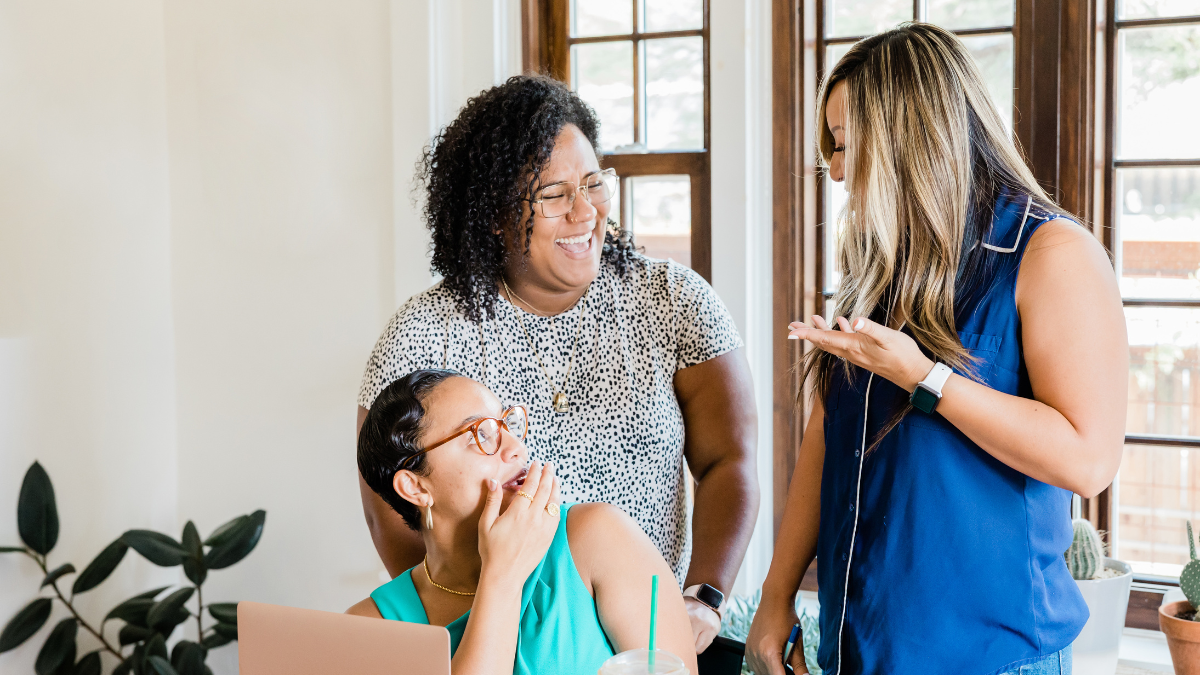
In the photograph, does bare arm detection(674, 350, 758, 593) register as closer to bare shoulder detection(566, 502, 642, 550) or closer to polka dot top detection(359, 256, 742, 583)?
polka dot top detection(359, 256, 742, 583)

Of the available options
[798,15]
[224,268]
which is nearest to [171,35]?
[224,268]

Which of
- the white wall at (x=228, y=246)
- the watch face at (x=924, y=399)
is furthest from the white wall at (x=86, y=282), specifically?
the watch face at (x=924, y=399)

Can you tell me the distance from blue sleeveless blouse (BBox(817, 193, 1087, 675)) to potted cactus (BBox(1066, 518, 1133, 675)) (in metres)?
0.78

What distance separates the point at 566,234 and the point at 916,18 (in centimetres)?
125

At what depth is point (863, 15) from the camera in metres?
2.50

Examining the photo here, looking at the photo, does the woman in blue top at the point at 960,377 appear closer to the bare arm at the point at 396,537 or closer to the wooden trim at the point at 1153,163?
the bare arm at the point at 396,537

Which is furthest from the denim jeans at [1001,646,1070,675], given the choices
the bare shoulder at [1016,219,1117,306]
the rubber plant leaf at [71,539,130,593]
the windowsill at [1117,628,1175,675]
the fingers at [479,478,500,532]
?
the rubber plant leaf at [71,539,130,593]

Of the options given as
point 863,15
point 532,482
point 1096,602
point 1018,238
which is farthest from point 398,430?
point 863,15

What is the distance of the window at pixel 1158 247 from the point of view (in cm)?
227

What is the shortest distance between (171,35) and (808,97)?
1.88 m

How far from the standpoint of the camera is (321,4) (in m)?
2.69

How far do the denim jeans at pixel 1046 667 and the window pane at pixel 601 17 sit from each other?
6.46ft

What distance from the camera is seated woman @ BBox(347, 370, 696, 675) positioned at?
1.36 meters

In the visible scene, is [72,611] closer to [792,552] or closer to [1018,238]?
[792,552]
